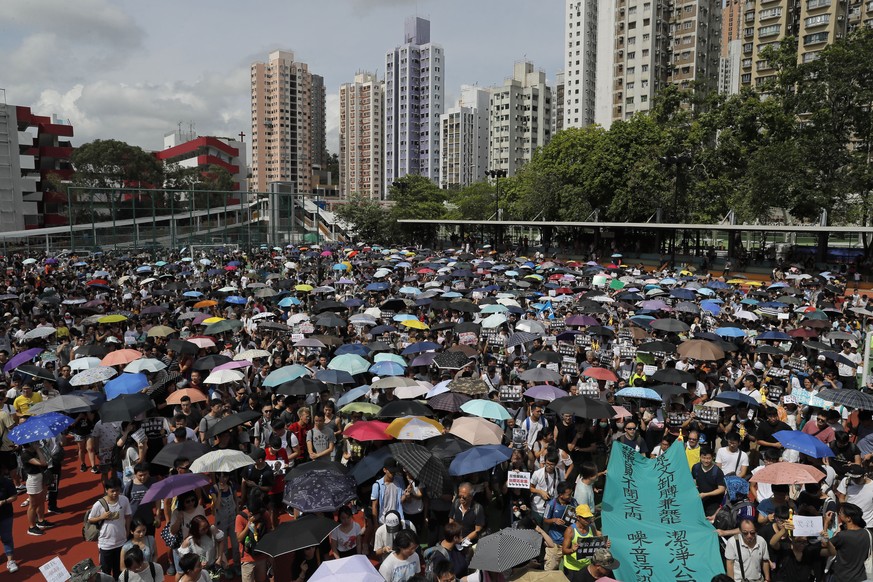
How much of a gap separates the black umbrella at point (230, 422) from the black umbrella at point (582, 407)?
3931mm

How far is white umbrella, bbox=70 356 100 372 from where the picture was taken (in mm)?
11078

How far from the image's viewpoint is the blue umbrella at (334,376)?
10.3m

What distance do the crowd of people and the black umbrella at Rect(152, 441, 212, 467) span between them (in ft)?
0.08

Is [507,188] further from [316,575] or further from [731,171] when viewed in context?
[316,575]

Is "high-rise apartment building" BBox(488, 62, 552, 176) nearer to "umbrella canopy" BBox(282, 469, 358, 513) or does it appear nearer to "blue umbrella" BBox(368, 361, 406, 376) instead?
"blue umbrella" BBox(368, 361, 406, 376)

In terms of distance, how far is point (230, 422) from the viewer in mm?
7961

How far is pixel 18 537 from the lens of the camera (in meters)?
7.86

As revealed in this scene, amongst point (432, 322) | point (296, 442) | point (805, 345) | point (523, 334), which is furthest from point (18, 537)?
point (805, 345)

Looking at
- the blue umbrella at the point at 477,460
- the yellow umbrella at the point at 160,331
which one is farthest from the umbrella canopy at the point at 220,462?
the yellow umbrella at the point at 160,331

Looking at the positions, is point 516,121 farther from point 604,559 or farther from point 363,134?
point 604,559

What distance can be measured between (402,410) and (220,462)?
252 cm

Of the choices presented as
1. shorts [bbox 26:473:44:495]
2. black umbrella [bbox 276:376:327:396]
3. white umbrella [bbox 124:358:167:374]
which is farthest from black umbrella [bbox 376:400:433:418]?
white umbrella [bbox 124:358:167:374]

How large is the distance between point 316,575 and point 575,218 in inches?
1780

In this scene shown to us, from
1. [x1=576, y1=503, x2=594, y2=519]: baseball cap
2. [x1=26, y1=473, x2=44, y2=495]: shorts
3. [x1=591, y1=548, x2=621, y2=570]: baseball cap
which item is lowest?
[x1=26, y1=473, x2=44, y2=495]: shorts
